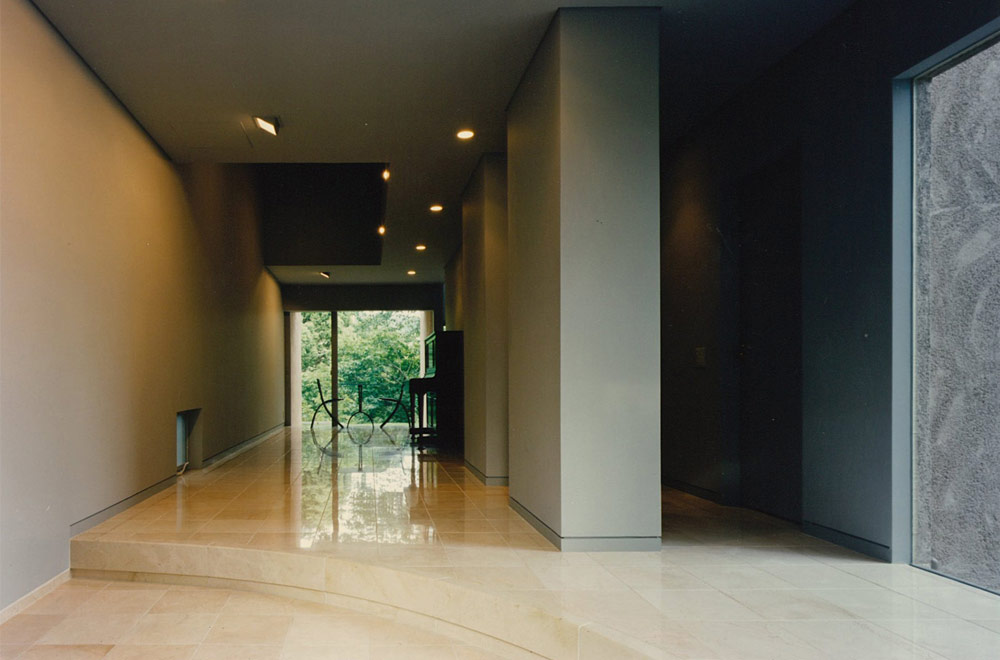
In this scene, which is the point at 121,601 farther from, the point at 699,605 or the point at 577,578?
the point at 699,605

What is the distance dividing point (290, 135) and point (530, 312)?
98.0 inches

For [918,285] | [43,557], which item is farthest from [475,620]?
[918,285]

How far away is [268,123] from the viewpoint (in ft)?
16.3

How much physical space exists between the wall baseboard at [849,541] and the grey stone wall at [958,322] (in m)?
0.15

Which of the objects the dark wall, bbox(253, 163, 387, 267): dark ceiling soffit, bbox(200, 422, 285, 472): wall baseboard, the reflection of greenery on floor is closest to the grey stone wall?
the dark wall

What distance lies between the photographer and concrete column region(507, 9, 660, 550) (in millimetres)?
3455

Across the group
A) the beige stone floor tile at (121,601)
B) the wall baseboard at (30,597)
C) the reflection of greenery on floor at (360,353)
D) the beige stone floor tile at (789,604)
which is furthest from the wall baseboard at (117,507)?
the reflection of greenery on floor at (360,353)

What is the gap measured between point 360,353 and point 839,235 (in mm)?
10835

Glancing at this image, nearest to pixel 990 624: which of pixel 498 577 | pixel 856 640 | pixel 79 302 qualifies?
pixel 856 640

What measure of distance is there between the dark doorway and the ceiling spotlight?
3.15 m

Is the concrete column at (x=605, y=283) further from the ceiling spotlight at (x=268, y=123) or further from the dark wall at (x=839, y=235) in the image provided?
the ceiling spotlight at (x=268, y=123)

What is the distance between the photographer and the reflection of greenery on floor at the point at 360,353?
13.4m

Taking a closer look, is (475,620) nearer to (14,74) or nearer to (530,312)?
(530,312)

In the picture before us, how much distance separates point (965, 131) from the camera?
305 cm
